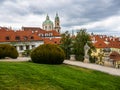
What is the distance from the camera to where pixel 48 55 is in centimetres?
2341

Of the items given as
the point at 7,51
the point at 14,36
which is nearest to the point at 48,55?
the point at 7,51

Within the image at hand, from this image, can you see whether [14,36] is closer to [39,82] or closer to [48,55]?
[48,55]

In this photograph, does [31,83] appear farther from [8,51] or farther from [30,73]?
[8,51]

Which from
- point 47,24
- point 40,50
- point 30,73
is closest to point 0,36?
point 40,50

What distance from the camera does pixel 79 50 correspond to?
53250 millimetres

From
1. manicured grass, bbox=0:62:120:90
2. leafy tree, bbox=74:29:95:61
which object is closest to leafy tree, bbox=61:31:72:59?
leafy tree, bbox=74:29:95:61

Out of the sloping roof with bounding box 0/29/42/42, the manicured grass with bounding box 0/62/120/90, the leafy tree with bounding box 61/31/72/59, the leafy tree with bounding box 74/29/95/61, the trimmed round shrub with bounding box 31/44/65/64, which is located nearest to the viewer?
the manicured grass with bounding box 0/62/120/90

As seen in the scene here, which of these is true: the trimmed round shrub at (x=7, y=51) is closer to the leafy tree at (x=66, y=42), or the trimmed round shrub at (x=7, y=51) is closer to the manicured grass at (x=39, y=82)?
the manicured grass at (x=39, y=82)

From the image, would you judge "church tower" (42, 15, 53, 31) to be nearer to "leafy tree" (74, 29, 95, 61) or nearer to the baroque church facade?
the baroque church facade

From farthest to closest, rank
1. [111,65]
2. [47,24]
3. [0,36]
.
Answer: [47,24]
[0,36]
[111,65]

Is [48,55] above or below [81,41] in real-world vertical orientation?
below

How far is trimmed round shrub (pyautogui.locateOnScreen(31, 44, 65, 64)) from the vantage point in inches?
918

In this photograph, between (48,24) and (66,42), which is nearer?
(66,42)

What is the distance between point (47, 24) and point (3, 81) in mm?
161186
